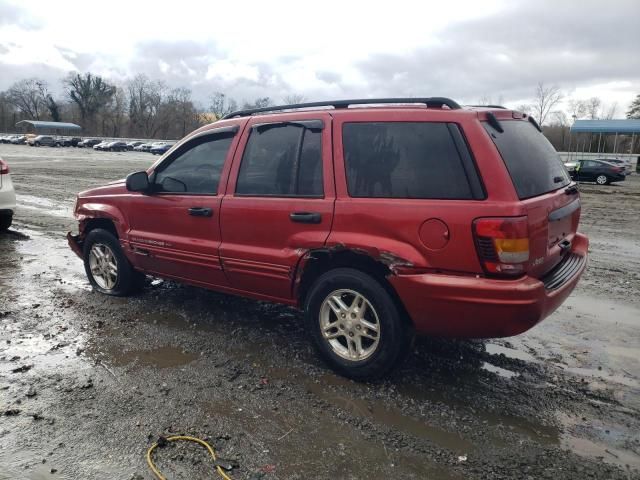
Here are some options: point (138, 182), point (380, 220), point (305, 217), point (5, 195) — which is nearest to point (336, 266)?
point (305, 217)

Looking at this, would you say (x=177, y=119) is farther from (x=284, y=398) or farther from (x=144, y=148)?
(x=284, y=398)

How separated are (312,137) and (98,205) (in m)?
2.76

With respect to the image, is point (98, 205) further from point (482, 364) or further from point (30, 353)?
point (482, 364)

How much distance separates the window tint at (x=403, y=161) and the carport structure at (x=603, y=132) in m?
50.1

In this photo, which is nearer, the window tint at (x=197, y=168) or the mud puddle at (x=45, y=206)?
the window tint at (x=197, y=168)

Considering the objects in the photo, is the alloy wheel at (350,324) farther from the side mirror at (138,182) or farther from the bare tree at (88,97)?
the bare tree at (88,97)

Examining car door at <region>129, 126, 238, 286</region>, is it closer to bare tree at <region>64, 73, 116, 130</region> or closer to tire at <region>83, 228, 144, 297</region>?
tire at <region>83, 228, 144, 297</region>

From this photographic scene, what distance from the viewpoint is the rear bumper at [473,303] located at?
3043 millimetres

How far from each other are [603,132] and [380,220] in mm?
51623

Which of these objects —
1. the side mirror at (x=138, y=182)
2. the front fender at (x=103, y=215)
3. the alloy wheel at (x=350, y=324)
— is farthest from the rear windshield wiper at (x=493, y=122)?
the front fender at (x=103, y=215)

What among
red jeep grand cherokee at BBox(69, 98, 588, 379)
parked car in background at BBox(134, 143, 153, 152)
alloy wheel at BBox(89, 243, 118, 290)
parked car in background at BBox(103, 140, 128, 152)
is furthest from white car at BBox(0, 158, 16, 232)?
parked car in background at BBox(103, 140, 128, 152)

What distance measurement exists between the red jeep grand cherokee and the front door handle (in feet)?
0.04

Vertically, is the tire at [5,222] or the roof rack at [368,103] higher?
the roof rack at [368,103]

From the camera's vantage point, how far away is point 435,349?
13.8ft
